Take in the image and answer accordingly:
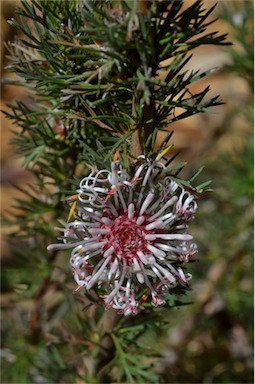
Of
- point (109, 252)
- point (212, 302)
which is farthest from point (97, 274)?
point (212, 302)

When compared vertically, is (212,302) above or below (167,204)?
below

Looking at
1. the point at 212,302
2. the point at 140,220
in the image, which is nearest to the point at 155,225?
the point at 140,220

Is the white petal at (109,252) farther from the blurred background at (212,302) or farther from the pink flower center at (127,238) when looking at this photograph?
the blurred background at (212,302)

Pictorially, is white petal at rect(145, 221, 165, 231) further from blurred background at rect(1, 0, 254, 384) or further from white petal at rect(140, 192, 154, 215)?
blurred background at rect(1, 0, 254, 384)

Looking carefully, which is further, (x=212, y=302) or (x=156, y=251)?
(x=212, y=302)

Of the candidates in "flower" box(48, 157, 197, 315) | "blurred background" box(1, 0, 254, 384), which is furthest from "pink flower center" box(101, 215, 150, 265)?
"blurred background" box(1, 0, 254, 384)

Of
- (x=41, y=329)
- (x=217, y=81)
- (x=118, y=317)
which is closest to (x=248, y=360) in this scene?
(x=41, y=329)

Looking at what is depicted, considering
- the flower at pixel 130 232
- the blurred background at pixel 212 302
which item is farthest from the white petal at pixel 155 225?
the blurred background at pixel 212 302

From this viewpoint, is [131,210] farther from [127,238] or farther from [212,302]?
[212,302]

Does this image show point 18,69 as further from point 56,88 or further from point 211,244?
point 211,244
